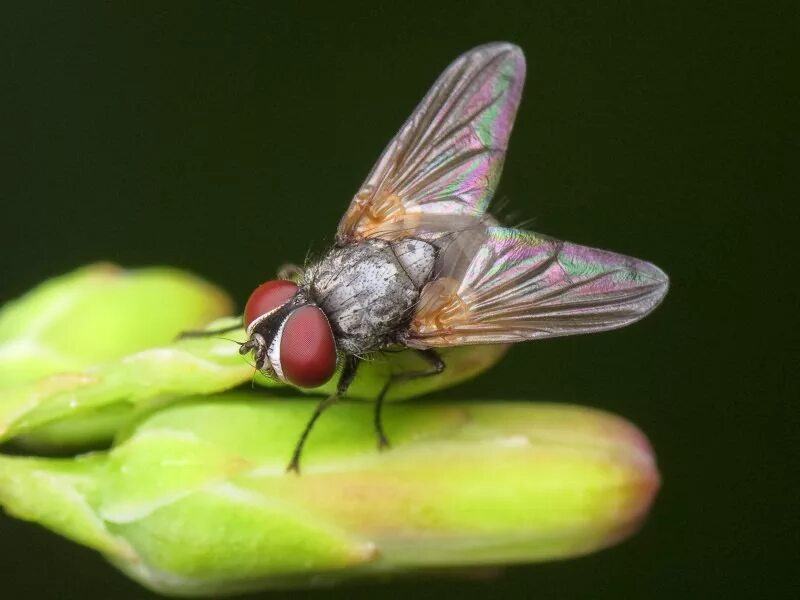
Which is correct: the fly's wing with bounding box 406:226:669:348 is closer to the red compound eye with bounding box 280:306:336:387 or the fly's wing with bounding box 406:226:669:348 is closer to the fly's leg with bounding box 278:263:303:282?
the red compound eye with bounding box 280:306:336:387

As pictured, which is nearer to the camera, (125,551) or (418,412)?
(125,551)

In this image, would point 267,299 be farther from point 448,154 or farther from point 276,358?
point 448,154

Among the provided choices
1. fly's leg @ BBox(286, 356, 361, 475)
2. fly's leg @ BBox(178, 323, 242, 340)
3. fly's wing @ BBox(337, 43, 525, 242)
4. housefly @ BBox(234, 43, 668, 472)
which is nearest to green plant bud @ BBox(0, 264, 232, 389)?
fly's leg @ BBox(178, 323, 242, 340)

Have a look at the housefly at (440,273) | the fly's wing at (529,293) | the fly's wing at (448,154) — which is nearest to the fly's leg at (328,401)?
the housefly at (440,273)

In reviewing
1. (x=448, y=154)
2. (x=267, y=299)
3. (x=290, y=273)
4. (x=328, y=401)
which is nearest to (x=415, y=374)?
(x=328, y=401)

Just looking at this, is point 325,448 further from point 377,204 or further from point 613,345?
point 613,345

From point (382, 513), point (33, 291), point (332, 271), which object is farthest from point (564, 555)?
point (33, 291)
